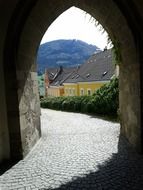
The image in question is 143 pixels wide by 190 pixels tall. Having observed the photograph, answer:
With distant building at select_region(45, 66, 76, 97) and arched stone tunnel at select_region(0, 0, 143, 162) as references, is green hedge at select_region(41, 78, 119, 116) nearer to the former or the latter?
arched stone tunnel at select_region(0, 0, 143, 162)

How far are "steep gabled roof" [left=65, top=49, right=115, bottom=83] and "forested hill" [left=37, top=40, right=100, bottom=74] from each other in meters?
96.0

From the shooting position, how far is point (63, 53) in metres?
155

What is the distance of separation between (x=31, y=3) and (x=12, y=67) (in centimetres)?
137

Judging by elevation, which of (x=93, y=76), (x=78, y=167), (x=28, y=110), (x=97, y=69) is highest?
(x=97, y=69)

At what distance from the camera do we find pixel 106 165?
220 inches

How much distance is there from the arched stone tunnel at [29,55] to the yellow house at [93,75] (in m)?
21.7

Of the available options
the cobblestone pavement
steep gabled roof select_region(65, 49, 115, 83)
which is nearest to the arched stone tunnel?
the cobblestone pavement

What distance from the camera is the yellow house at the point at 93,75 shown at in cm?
3059

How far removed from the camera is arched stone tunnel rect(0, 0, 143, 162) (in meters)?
5.98

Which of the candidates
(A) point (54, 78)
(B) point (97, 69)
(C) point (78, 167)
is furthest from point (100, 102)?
(A) point (54, 78)

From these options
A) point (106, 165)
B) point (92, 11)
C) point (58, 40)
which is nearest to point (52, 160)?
point (106, 165)

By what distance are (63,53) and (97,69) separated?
12334 centimetres

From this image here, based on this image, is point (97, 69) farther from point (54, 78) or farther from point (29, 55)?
point (29, 55)

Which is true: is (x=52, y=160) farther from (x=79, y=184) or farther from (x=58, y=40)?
(x=58, y=40)
